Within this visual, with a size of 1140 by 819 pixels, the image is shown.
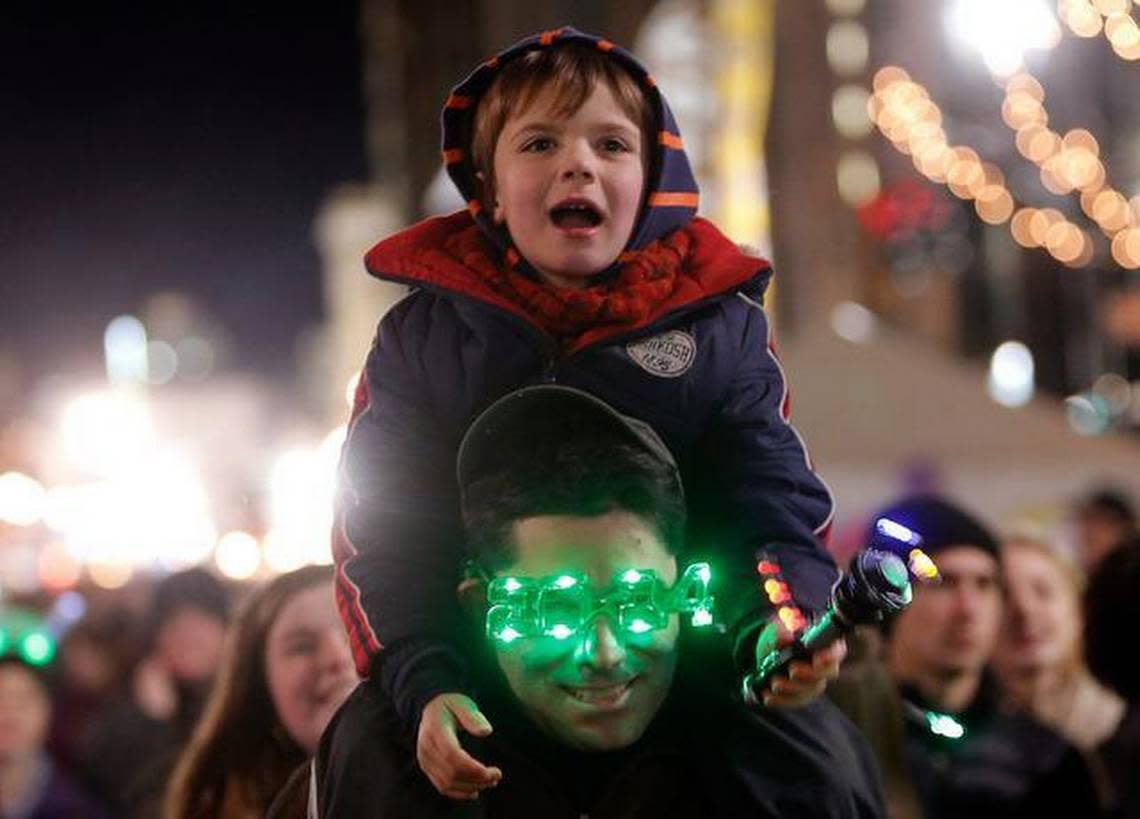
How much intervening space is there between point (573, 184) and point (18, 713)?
17.9ft

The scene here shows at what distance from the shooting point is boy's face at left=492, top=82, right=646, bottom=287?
3.45m

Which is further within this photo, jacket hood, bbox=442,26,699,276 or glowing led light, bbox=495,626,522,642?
jacket hood, bbox=442,26,699,276

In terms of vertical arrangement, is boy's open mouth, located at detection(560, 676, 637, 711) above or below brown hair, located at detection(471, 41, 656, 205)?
below

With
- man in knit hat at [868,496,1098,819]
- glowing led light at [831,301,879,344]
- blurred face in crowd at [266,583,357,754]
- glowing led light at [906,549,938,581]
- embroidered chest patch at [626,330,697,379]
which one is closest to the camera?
glowing led light at [906,549,938,581]

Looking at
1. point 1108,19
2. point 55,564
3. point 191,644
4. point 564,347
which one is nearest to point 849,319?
point 1108,19

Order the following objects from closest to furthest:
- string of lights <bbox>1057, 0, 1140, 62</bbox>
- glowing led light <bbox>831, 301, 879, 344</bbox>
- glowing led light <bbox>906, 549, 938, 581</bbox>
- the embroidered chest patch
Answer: glowing led light <bbox>906, 549, 938, 581</bbox> < the embroidered chest patch < string of lights <bbox>1057, 0, 1140, 62</bbox> < glowing led light <bbox>831, 301, 879, 344</bbox>

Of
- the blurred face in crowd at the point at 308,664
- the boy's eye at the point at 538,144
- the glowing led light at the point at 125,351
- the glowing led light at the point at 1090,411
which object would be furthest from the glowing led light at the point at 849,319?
the glowing led light at the point at 125,351

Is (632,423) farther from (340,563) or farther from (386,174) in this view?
(386,174)

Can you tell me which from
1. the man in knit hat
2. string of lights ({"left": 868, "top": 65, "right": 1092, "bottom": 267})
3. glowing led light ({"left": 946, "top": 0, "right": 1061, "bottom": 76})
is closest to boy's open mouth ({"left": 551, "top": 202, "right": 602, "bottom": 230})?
the man in knit hat

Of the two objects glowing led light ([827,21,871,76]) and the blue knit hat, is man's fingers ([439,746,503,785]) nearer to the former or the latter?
the blue knit hat

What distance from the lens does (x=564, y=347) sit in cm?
346

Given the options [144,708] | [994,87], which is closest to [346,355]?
[994,87]

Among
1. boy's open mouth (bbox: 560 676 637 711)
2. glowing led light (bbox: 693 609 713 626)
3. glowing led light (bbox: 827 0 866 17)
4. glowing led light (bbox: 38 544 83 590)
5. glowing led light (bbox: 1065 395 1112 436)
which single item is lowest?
glowing led light (bbox: 1065 395 1112 436)

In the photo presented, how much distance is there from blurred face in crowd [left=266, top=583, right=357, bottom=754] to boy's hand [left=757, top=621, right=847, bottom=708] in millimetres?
2347
